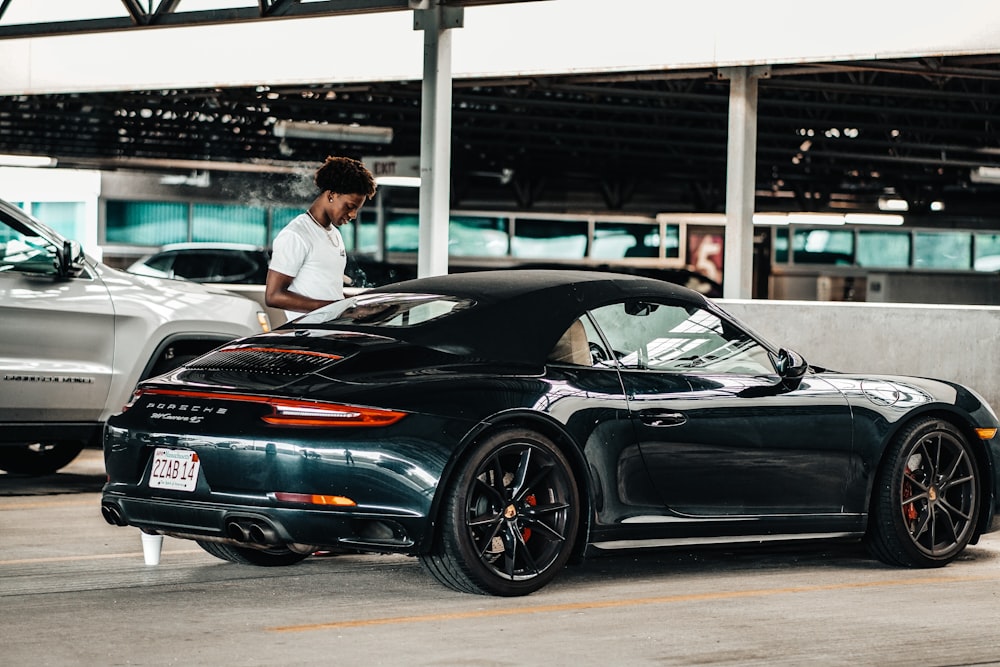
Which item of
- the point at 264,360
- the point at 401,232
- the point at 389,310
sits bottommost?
the point at 264,360

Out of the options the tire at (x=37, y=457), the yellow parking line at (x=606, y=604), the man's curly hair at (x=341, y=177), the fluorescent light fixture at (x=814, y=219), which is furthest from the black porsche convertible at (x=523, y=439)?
the fluorescent light fixture at (x=814, y=219)

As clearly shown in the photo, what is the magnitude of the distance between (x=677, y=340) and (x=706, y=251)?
25.0 meters

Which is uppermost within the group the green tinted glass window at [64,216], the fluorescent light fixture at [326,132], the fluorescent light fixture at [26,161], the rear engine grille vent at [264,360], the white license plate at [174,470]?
the fluorescent light fixture at [326,132]

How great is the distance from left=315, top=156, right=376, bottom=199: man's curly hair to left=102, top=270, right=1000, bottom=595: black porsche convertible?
1423 millimetres

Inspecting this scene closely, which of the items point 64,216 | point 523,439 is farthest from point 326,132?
point 523,439

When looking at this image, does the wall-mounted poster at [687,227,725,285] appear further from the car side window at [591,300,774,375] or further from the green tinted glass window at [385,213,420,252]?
the car side window at [591,300,774,375]

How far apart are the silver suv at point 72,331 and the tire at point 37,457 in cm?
119

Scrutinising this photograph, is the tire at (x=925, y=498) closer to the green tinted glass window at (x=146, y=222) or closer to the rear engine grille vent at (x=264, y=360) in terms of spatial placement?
the rear engine grille vent at (x=264, y=360)

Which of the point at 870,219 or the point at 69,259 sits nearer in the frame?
the point at 69,259

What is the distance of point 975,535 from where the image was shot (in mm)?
7723

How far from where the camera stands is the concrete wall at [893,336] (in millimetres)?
13289

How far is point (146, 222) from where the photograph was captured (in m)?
20.2

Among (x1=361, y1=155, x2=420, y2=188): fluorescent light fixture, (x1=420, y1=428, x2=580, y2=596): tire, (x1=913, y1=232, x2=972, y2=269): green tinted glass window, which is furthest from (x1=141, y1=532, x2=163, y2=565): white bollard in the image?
(x1=913, y1=232, x2=972, y2=269): green tinted glass window

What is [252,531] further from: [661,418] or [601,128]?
[601,128]
